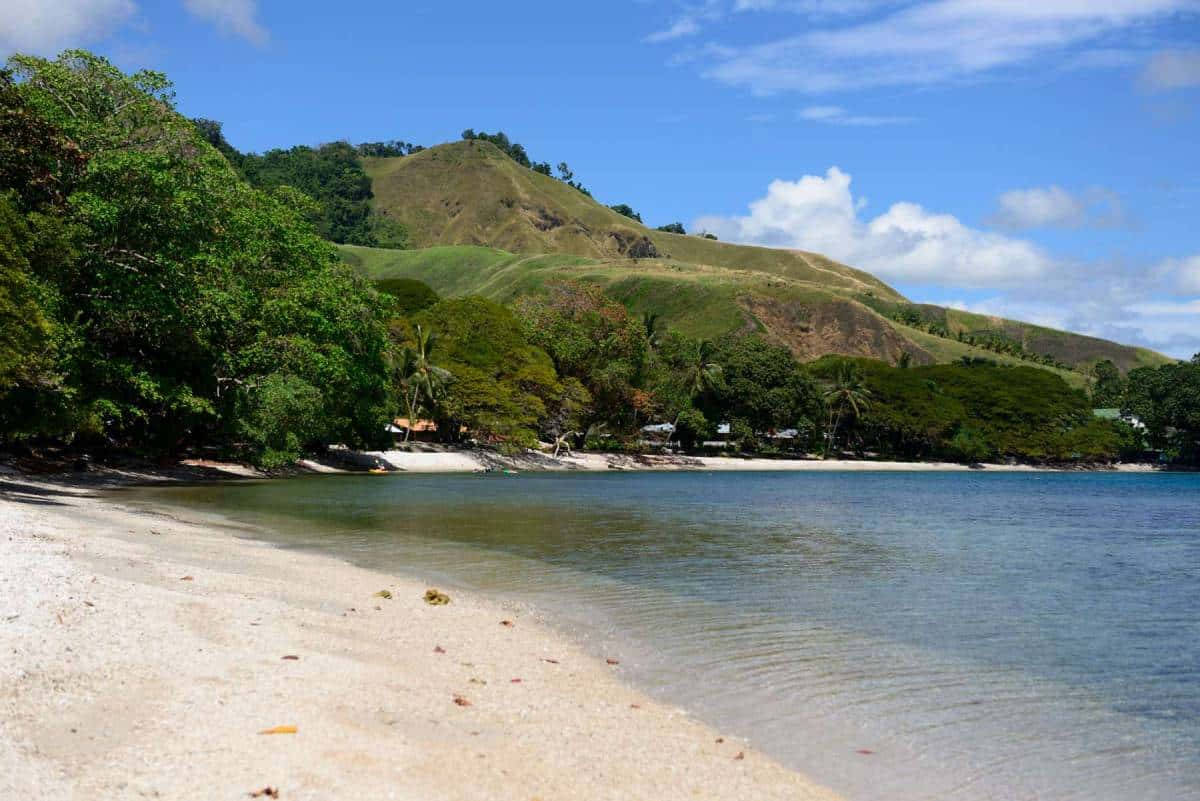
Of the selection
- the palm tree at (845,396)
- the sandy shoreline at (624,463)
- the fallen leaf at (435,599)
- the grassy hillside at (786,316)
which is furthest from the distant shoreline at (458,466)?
the grassy hillside at (786,316)

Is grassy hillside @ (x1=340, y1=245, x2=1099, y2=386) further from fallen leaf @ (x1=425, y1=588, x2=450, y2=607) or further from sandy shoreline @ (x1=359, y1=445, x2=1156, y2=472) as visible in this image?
fallen leaf @ (x1=425, y1=588, x2=450, y2=607)

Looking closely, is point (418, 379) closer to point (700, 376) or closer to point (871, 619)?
point (700, 376)

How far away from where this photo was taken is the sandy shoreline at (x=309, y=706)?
6133 mm

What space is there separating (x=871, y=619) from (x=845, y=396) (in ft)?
284

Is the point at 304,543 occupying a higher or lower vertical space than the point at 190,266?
lower

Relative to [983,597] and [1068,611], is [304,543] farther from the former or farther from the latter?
[1068,611]

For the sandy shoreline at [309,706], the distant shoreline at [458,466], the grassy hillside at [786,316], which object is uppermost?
the grassy hillside at [786,316]

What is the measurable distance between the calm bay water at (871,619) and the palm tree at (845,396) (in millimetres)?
59397

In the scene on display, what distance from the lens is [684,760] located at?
24.5 ft

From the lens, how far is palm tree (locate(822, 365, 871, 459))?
97.7 metres

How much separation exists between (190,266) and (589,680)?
31.2m

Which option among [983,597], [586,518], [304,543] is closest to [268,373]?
[586,518]

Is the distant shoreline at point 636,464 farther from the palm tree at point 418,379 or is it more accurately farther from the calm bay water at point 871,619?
the calm bay water at point 871,619

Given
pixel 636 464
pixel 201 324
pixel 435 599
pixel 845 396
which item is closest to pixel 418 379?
pixel 636 464
